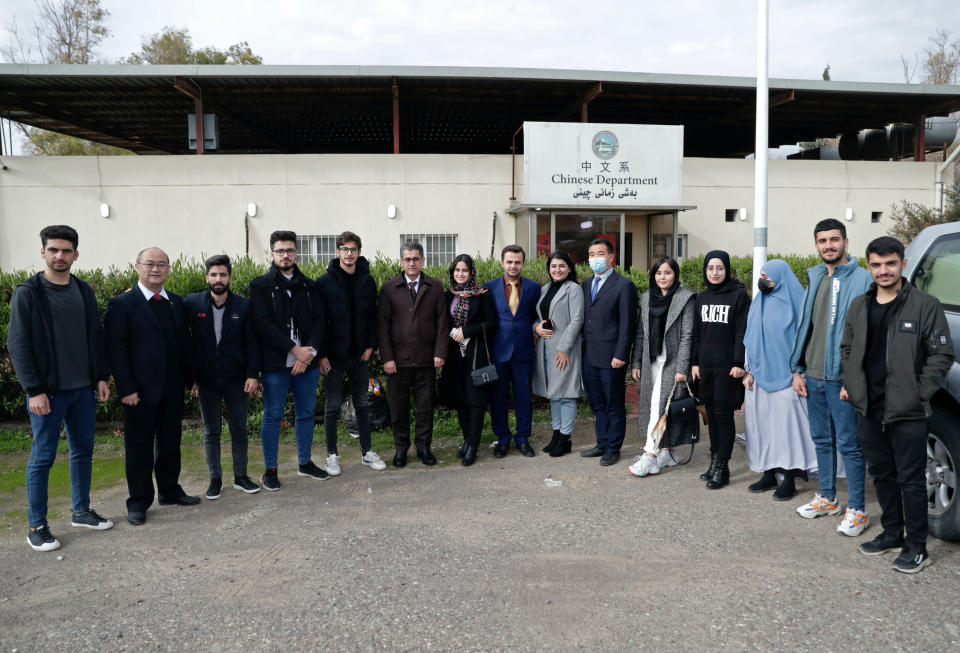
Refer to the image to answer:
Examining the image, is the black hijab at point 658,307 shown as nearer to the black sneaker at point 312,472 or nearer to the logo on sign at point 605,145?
the black sneaker at point 312,472

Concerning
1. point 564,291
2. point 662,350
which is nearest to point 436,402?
point 564,291

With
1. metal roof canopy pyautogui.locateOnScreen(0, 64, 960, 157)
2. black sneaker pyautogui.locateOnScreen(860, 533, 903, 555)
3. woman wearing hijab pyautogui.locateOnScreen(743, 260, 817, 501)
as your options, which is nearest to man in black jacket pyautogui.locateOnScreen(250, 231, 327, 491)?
woman wearing hijab pyautogui.locateOnScreen(743, 260, 817, 501)

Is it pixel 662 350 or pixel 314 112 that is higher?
pixel 314 112

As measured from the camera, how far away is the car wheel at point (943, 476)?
12.4 feet

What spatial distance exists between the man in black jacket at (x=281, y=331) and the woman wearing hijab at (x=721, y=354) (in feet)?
10.3

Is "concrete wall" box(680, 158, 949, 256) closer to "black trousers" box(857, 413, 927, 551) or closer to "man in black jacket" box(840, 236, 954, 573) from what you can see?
"man in black jacket" box(840, 236, 954, 573)

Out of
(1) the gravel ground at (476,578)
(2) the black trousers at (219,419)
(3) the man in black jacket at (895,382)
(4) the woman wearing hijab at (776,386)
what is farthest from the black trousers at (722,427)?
(2) the black trousers at (219,419)

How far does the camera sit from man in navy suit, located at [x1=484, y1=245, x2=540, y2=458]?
6.04 metres

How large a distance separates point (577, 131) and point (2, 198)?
13.5 m

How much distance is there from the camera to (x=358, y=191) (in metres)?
15.6

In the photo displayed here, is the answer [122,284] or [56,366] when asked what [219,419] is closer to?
[56,366]

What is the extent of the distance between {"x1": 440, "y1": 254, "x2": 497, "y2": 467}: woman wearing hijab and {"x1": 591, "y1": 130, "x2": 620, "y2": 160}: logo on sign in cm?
959

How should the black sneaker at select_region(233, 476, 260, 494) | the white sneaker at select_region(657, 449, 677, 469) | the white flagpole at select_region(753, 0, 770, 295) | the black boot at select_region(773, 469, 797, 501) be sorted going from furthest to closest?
the white flagpole at select_region(753, 0, 770, 295) < the white sneaker at select_region(657, 449, 677, 469) < the black sneaker at select_region(233, 476, 260, 494) < the black boot at select_region(773, 469, 797, 501)

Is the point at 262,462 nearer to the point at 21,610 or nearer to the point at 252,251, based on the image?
the point at 21,610
